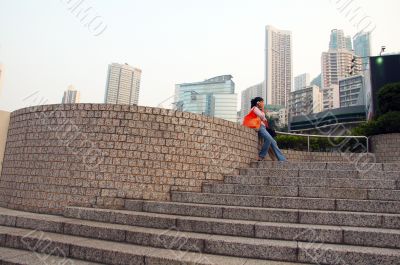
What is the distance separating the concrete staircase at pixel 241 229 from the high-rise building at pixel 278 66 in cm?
11464

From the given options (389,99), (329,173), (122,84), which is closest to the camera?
(329,173)

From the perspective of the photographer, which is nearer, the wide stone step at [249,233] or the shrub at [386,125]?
the wide stone step at [249,233]

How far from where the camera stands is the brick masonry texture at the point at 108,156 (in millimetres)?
5246

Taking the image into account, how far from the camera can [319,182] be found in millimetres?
4980

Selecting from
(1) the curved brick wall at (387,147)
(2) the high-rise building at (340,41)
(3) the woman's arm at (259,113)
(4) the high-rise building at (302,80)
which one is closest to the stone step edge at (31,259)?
(3) the woman's arm at (259,113)

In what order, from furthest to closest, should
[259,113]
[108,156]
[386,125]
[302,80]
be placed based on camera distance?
1. [302,80]
2. [386,125]
3. [259,113]
4. [108,156]

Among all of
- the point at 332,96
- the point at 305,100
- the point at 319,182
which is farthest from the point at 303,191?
the point at 332,96

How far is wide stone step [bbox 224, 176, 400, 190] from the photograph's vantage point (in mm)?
4645

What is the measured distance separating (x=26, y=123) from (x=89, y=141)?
171cm

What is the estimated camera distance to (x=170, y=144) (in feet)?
18.1

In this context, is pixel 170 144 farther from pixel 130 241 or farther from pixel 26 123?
pixel 26 123

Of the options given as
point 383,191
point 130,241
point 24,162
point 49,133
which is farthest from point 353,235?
point 24,162

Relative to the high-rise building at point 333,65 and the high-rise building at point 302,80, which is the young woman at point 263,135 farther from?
the high-rise building at point 302,80

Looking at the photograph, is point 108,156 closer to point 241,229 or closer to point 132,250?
point 132,250
